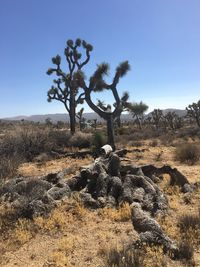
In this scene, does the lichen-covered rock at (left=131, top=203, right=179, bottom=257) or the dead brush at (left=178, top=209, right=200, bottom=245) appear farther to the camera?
the dead brush at (left=178, top=209, right=200, bottom=245)

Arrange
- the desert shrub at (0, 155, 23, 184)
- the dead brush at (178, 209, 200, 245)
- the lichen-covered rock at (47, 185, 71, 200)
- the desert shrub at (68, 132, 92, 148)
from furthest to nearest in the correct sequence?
the desert shrub at (68, 132, 92, 148), the desert shrub at (0, 155, 23, 184), the lichen-covered rock at (47, 185, 71, 200), the dead brush at (178, 209, 200, 245)

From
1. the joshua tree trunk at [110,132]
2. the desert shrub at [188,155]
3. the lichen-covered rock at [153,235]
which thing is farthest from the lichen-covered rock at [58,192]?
the joshua tree trunk at [110,132]

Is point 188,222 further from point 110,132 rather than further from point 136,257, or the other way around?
point 110,132

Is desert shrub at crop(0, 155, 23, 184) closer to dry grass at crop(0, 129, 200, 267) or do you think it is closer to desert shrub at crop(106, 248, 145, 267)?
dry grass at crop(0, 129, 200, 267)

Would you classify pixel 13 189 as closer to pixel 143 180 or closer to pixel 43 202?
pixel 43 202

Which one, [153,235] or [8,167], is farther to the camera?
[8,167]

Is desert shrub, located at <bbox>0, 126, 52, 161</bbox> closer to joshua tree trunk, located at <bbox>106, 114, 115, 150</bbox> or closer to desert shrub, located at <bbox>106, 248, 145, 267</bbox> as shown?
joshua tree trunk, located at <bbox>106, 114, 115, 150</bbox>

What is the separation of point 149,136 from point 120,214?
17.6 meters

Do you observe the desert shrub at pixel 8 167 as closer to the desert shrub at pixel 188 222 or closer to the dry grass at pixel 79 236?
the dry grass at pixel 79 236

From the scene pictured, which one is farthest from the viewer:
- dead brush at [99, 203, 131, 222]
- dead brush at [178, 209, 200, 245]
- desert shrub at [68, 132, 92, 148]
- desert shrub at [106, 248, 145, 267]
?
desert shrub at [68, 132, 92, 148]

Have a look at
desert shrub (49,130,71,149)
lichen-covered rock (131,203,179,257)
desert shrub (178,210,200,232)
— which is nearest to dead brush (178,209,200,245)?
desert shrub (178,210,200,232)

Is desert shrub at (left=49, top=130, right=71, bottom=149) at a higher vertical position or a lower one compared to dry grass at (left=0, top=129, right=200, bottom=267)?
higher

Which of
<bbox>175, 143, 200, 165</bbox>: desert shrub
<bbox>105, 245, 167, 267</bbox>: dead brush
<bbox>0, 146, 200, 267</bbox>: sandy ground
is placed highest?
<bbox>175, 143, 200, 165</bbox>: desert shrub

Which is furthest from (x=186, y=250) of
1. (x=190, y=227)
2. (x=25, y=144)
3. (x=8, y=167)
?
(x=25, y=144)
